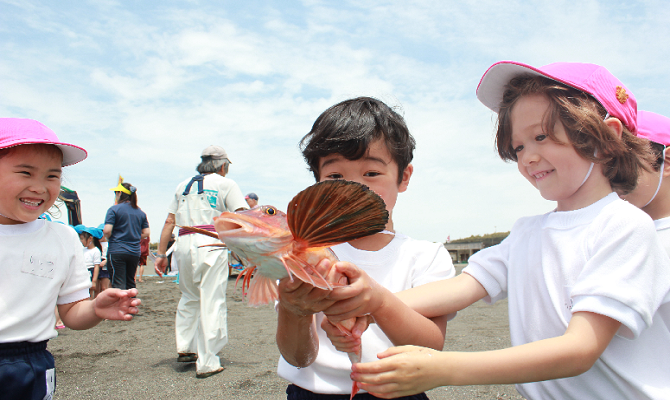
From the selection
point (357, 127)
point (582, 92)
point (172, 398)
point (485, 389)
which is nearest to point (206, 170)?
point (172, 398)

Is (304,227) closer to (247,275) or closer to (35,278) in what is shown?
(247,275)

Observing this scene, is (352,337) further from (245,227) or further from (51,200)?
(51,200)

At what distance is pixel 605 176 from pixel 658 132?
33.7 inches

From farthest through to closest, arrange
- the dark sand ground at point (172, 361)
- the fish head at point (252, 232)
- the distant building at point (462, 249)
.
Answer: the distant building at point (462, 249) < the dark sand ground at point (172, 361) < the fish head at point (252, 232)

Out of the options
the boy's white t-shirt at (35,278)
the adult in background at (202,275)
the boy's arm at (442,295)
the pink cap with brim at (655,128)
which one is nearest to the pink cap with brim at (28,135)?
the boy's white t-shirt at (35,278)

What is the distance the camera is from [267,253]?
103 cm

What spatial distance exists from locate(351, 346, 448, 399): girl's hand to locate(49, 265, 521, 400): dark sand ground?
1.45m

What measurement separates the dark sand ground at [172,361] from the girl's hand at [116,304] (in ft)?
1.79

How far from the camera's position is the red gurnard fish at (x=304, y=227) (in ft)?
3.35

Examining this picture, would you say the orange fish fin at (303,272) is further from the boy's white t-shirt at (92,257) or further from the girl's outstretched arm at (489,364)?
the boy's white t-shirt at (92,257)

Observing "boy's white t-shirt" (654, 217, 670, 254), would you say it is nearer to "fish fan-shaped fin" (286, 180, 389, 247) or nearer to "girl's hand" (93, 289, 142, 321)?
"fish fan-shaped fin" (286, 180, 389, 247)

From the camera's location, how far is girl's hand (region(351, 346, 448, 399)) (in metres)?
1.05

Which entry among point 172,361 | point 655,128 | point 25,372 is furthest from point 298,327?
point 172,361

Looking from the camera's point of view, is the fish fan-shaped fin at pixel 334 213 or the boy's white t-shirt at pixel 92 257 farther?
the boy's white t-shirt at pixel 92 257
